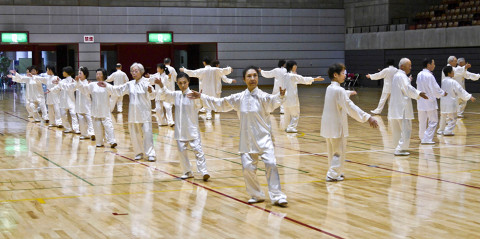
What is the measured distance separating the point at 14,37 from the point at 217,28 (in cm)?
1092

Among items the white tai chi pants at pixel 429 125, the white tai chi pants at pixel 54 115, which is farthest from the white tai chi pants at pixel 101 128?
the white tai chi pants at pixel 429 125

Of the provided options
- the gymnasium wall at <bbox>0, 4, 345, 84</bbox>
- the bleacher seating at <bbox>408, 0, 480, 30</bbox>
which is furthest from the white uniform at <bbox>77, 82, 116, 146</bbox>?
the bleacher seating at <bbox>408, 0, 480, 30</bbox>

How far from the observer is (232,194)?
8.53 m

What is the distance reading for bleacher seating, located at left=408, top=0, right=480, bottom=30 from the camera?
3059 cm

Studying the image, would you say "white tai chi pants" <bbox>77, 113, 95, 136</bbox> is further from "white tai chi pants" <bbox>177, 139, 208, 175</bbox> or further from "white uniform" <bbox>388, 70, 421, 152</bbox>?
"white uniform" <bbox>388, 70, 421, 152</bbox>

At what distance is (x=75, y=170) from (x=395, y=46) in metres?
26.2

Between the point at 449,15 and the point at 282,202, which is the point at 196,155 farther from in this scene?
the point at 449,15

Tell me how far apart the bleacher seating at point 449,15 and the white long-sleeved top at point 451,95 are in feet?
54.7

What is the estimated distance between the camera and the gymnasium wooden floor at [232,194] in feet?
22.0

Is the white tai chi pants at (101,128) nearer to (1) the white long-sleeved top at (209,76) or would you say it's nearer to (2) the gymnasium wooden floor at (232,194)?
(2) the gymnasium wooden floor at (232,194)

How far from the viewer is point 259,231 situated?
660 cm

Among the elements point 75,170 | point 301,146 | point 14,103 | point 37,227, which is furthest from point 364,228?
point 14,103

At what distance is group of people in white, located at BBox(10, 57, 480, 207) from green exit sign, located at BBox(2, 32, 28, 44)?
14.4 meters

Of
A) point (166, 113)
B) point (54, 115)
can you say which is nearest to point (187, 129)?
point (166, 113)
